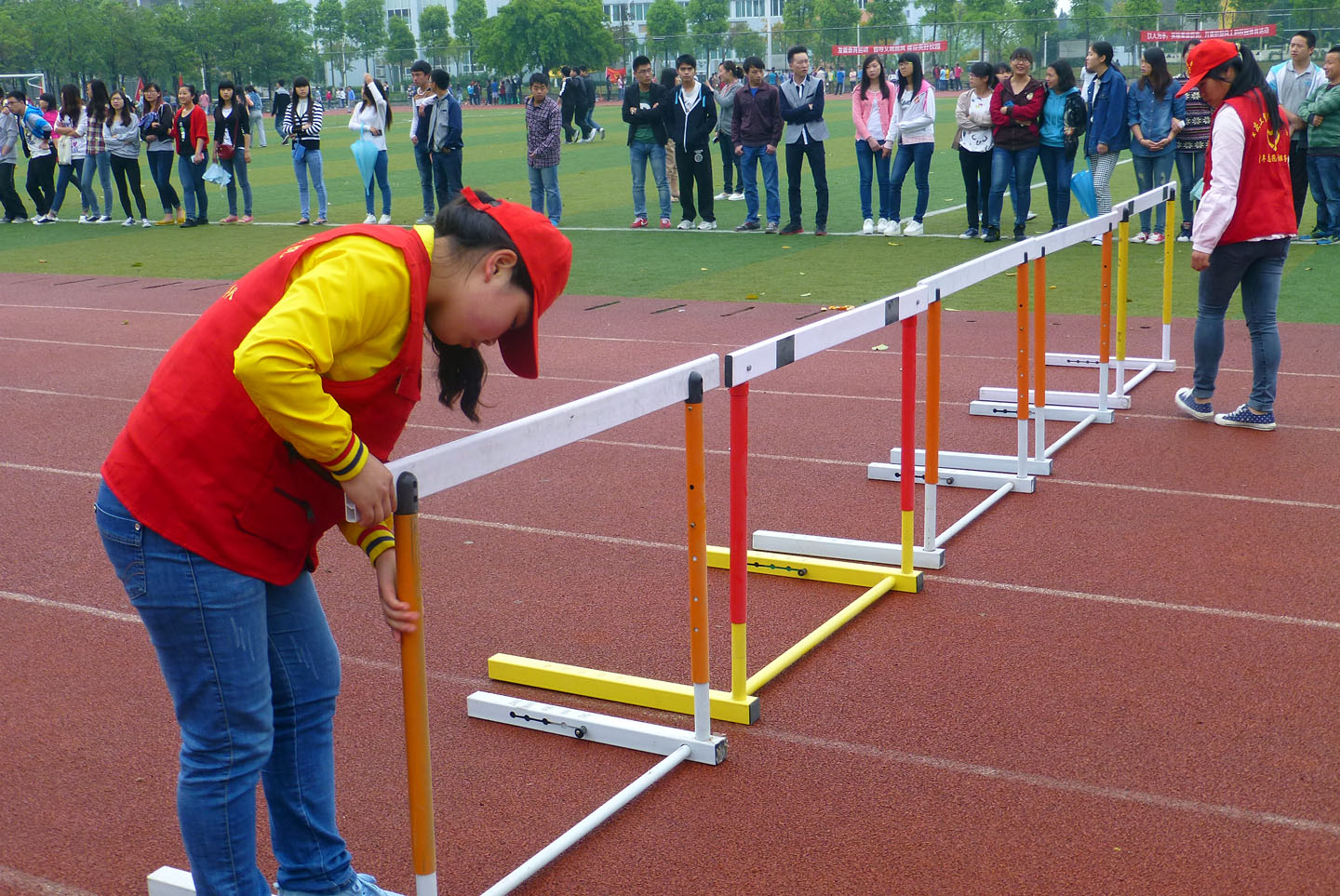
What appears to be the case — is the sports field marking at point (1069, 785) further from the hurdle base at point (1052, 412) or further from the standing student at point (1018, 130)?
the standing student at point (1018, 130)

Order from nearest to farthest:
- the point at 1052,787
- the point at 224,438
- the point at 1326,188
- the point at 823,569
A: the point at 224,438
the point at 1052,787
the point at 823,569
the point at 1326,188

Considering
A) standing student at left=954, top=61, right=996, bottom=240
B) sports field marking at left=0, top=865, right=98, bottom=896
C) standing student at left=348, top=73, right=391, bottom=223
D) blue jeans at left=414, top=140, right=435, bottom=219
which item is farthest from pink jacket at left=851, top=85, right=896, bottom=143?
sports field marking at left=0, top=865, right=98, bottom=896

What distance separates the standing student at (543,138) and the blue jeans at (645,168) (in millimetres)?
1045

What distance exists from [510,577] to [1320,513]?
12.0ft

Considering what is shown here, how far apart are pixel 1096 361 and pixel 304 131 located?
39.2ft

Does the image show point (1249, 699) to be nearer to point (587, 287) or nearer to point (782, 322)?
point (782, 322)

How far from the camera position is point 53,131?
65.9 feet

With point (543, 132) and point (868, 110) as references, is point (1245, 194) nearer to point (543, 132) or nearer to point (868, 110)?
point (868, 110)

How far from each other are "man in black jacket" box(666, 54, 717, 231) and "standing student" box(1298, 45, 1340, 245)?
21.8 ft

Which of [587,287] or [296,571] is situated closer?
[296,571]

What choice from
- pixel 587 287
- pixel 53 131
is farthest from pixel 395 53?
pixel 587 287

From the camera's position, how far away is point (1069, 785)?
3543mm

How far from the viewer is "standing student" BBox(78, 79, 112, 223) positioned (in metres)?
19.0

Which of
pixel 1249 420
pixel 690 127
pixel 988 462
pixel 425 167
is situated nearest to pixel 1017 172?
pixel 690 127
